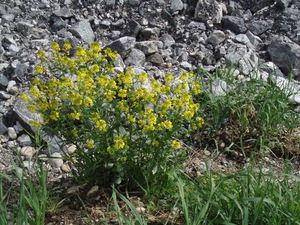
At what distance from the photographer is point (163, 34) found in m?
4.59

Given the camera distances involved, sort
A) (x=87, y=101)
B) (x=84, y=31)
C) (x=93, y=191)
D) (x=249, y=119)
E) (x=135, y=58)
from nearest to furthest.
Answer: (x=87, y=101)
(x=93, y=191)
(x=249, y=119)
(x=135, y=58)
(x=84, y=31)

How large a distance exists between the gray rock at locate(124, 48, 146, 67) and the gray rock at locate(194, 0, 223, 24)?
104 cm

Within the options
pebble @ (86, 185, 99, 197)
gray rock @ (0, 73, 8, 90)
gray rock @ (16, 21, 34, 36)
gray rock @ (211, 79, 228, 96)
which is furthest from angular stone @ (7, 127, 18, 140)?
gray rock @ (211, 79, 228, 96)

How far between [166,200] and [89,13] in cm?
291

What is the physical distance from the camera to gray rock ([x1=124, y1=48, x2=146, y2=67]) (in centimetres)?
401

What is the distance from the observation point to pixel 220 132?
11.2ft

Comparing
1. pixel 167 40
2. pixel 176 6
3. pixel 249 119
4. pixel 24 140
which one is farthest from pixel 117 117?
pixel 176 6

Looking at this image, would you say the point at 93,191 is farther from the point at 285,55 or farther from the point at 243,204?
the point at 285,55

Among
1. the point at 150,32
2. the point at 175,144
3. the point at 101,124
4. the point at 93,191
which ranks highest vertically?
the point at 101,124

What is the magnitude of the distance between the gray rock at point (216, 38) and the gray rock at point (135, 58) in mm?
872

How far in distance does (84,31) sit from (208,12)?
150cm

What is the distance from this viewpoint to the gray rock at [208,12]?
4.66 m

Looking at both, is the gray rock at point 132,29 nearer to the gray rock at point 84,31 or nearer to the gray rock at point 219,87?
the gray rock at point 84,31

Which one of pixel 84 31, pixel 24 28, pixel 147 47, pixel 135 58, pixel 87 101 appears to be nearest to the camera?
pixel 87 101
